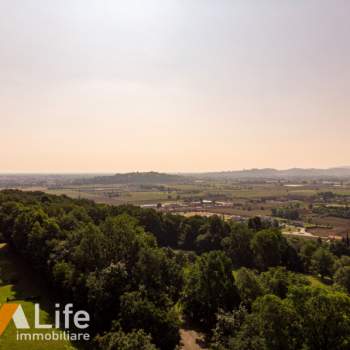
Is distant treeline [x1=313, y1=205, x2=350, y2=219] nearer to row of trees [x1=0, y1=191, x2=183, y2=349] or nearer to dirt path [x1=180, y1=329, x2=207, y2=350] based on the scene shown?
row of trees [x1=0, y1=191, x2=183, y2=349]

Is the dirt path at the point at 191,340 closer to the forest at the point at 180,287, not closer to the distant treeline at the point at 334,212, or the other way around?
the forest at the point at 180,287

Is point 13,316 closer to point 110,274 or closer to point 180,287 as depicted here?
point 110,274

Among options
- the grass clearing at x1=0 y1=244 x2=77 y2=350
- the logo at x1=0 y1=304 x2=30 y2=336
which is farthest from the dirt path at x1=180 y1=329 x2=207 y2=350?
the logo at x1=0 y1=304 x2=30 y2=336

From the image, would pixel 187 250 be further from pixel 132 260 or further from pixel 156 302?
pixel 156 302

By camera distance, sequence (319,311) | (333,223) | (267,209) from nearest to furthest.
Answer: (319,311) → (333,223) → (267,209)

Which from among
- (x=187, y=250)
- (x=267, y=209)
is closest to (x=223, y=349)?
(x=187, y=250)

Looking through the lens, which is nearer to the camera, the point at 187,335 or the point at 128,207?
the point at 187,335

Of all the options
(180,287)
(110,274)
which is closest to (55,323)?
(110,274)
